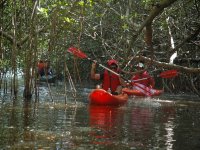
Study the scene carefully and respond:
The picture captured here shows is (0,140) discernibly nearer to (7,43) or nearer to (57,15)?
(57,15)

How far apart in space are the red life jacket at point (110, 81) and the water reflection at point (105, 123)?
1156 millimetres

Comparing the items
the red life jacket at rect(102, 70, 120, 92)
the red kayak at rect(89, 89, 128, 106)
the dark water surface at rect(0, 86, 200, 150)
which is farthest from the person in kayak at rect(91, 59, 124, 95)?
the dark water surface at rect(0, 86, 200, 150)

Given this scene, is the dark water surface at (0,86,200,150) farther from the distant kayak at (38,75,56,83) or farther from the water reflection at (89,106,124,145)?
the distant kayak at (38,75,56,83)

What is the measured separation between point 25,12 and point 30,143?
7080 millimetres

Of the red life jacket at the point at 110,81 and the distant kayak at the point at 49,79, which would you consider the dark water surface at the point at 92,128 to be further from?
the distant kayak at the point at 49,79

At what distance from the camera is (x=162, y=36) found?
14125 mm

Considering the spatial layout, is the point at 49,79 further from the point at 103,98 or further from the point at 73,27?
the point at 103,98

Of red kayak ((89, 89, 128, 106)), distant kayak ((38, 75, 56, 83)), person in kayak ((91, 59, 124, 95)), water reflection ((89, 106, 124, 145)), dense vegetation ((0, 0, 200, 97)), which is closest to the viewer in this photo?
water reflection ((89, 106, 124, 145))

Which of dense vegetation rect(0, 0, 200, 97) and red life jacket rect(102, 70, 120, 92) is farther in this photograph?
red life jacket rect(102, 70, 120, 92)

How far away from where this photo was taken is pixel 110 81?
14.0 metres

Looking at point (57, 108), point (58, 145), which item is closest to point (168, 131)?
point (58, 145)

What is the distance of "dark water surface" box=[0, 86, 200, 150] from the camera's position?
673 centimetres

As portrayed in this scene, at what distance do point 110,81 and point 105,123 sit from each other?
15.8 ft

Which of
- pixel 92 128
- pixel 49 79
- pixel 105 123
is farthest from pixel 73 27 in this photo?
pixel 49 79
